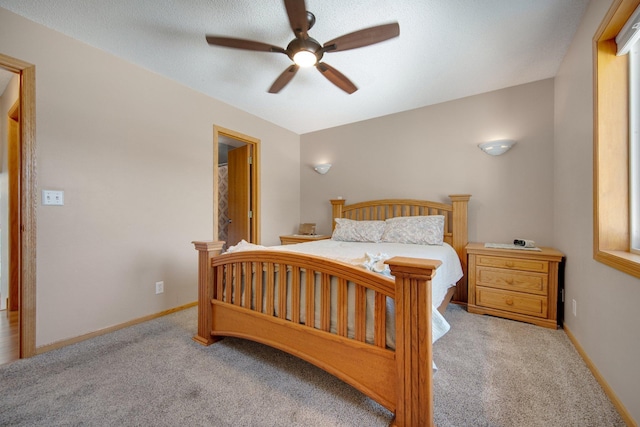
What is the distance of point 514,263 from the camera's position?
7.62 feet

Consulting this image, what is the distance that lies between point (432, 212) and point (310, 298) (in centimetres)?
226

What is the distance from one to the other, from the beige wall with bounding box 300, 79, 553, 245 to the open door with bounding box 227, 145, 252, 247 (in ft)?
4.49

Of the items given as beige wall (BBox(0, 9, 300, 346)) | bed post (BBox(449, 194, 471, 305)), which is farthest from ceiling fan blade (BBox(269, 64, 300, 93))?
bed post (BBox(449, 194, 471, 305))

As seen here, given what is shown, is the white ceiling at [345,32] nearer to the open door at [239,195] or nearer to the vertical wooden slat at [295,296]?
the open door at [239,195]

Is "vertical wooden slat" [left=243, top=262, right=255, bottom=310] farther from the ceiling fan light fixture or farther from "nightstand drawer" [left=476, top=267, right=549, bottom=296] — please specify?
"nightstand drawer" [left=476, top=267, right=549, bottom=296]

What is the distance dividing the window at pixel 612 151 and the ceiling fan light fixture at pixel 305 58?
1.68 m

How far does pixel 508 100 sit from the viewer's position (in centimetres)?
274

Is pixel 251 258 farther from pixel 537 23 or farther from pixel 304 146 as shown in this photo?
pixel 304 146

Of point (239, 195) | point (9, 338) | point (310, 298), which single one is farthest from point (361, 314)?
point (239, 195)

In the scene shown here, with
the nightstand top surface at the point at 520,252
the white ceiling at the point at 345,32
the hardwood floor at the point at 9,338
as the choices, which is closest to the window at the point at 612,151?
the white ceiling at the point at 345,32

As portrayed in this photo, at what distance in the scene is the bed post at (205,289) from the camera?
193 centimetres

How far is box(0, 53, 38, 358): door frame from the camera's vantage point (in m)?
1.77

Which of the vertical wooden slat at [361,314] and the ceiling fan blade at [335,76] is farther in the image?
the ceiling fan blade at [335,76]

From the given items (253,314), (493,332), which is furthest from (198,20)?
(493,332)
